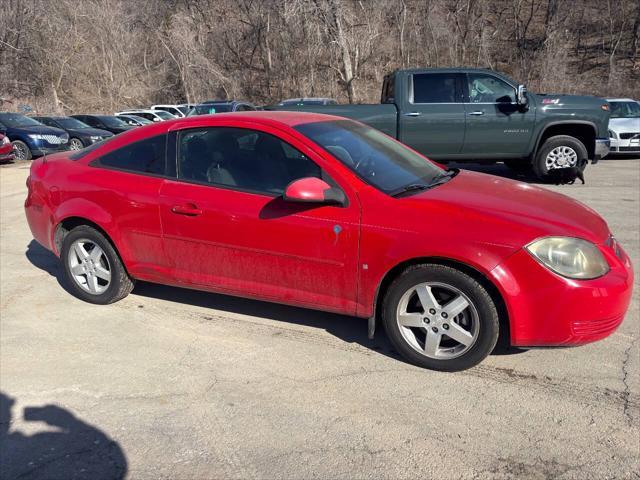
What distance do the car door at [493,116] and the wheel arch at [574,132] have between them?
32 cm

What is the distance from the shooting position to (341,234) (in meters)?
3.49

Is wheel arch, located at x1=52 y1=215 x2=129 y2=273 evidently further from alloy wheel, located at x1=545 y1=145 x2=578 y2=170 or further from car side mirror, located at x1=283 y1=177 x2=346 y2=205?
alloy wheel, located at x1=545 y1=145 x2=578 y2=170

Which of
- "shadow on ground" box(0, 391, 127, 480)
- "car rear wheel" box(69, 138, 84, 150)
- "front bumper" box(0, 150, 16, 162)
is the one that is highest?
"car rear wheel" box(69, 138, 84, 150)

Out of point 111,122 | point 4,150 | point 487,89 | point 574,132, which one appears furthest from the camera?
point 111,122

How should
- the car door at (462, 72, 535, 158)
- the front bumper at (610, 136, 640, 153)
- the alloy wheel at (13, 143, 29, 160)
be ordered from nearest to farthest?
1. the car door at (462, 72, 535, 158)
2. the front bumper at (610, 136, 640, 153)
3. the alloy wheel at (13, 143, 29, 160)

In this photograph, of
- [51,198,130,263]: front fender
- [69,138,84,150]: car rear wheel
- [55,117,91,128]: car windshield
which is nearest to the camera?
[51,198,130,263]: front fender

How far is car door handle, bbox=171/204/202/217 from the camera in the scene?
12.8 ft

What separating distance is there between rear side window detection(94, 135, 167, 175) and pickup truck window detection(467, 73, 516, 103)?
6815 millimetres

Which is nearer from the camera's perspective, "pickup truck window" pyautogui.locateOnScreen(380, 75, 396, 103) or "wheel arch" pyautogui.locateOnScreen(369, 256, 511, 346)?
"wheel arch" pyautogui.locateOnScreen(369, 256, 511, 346)

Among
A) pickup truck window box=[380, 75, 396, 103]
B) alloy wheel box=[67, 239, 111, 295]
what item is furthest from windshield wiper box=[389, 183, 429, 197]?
pickup truck window box=[380, 75, 396, 103]

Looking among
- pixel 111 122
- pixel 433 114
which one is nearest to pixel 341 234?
pixel 433 114

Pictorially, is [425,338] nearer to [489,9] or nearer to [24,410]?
[24,410]

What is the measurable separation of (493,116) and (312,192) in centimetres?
701

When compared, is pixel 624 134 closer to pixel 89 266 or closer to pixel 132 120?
pixel 89 266
